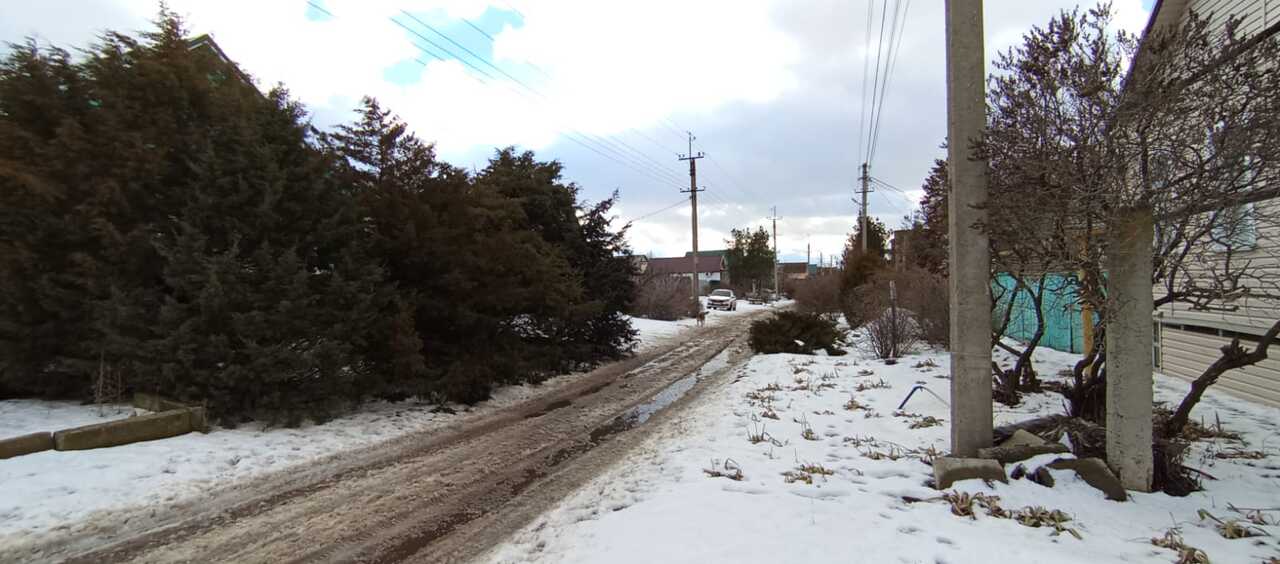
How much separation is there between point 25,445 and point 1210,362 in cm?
1404

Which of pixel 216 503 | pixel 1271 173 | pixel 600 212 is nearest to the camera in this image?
pixel 1271 173

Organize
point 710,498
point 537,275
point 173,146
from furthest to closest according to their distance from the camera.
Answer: point 537,275
point 173,146
point 710,498

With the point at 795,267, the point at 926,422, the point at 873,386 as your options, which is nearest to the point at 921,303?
the point at 873,386

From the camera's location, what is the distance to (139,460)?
545 centimetres

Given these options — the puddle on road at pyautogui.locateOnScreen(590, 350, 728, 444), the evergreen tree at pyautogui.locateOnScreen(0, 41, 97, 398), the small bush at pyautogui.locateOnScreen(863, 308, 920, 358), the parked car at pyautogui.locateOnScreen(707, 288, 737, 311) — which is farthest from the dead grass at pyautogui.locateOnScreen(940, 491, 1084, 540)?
the parked car at pyautogui.locateOnScreen(707, 288, 737, 311)

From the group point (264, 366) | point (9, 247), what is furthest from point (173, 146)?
point (264, 366)

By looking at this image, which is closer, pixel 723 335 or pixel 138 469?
pixel 138 469

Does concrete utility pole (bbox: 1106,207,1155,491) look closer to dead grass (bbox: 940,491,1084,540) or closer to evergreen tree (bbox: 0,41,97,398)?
dead grass (bbox: 940,491,1084,540)

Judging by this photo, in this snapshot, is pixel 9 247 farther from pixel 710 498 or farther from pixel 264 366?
pixel 710 498

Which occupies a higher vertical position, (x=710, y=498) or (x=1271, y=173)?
(x=1271, y=173)

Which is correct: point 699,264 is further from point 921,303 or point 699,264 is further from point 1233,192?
point 1233,192

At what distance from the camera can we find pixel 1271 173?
11.7 ft

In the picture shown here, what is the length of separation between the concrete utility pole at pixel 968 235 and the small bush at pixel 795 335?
873 centimetres

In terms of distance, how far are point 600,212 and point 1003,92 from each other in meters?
11.2
